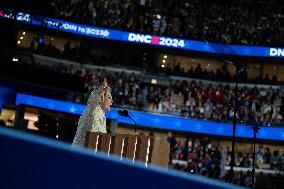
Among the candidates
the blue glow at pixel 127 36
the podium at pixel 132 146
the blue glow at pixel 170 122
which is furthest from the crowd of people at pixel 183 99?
the podium at pixel 132 146

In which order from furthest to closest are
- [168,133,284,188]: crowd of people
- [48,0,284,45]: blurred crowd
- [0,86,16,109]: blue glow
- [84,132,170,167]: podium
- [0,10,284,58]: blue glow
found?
[0,10,284,58]: blue glow, [48,0,284,45]: blurred crowd, [0,86,16,109]: blue glow, [168,133,284,188]: crowd of people, [84,132,170,167]: podium

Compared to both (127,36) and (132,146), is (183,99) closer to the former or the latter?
(127,36)

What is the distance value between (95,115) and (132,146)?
1.36 m

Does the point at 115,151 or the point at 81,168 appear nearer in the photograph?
the point at 81,168

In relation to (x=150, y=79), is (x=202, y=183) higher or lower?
lower

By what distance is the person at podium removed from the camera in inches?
229

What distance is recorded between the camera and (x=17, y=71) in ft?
66.8

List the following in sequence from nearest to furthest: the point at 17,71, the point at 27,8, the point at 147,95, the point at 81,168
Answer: the point at 81,168 < the point at 17,71 < the point at 27,8 < the point at 147,95

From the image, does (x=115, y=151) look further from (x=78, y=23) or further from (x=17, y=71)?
(x=78, y=23)

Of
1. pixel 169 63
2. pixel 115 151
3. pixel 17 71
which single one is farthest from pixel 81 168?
pixel 169 63

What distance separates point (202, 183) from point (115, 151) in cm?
321

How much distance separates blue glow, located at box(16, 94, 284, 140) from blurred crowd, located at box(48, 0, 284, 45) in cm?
533

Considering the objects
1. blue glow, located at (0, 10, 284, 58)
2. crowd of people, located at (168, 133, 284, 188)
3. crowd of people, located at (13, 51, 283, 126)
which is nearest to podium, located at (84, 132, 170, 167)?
crowd of people, located at (168, 133, 284, 188)

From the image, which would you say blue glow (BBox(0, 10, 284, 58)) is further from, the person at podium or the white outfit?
the white outfit
